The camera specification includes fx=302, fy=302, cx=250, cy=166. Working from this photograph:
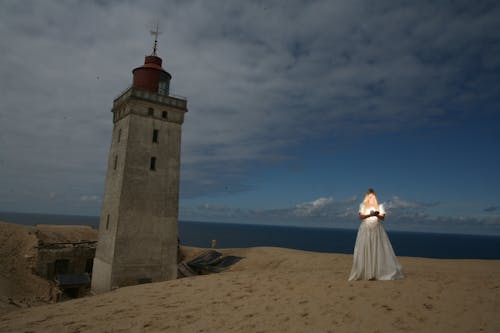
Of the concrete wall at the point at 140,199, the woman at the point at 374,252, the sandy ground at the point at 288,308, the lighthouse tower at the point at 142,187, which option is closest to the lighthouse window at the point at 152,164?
the lighthouse tower at the point at 142,187

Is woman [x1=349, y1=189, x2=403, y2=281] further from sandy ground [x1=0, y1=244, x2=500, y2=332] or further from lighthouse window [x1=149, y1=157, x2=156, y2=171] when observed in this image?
lighthouse window [x1=149, y1=157, x2=156, y2=171]

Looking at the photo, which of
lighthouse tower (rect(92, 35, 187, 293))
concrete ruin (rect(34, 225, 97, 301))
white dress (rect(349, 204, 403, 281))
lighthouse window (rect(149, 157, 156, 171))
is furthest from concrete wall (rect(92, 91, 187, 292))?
white dress (rect(349, 204, 403, 281))

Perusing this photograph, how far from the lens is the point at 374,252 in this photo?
32.3 feet

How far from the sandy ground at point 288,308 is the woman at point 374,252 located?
1.50ft

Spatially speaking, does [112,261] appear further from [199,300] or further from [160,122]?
[199,300]

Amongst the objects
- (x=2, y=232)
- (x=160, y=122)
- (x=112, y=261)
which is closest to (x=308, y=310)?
(x=112, y=261)

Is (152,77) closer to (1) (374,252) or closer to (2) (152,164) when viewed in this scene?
(2) (152,164)

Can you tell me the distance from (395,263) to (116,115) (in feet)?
71.3

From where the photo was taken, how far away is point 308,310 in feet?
26.1

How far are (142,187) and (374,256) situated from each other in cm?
1621

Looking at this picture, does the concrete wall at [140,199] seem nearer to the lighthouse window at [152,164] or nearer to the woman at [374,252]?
the lighthouse window at [152,164]

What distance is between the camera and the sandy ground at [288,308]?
22.6 ft

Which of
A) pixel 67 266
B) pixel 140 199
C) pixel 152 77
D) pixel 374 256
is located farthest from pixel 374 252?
pixel 67 266

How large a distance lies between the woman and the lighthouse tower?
50.0 feet
